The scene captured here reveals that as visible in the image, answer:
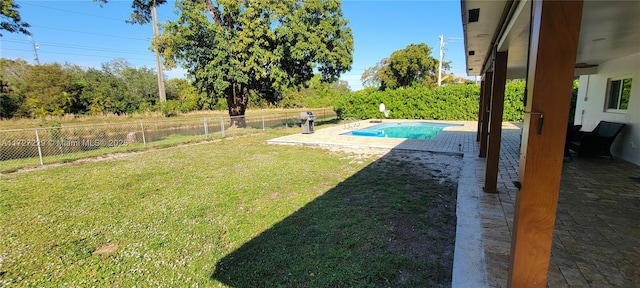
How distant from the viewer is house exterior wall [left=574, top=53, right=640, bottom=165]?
5.23 metres

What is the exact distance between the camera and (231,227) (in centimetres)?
320

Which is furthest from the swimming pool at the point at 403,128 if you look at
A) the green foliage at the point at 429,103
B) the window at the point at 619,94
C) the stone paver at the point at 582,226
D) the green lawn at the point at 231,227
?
the stone paver at the point at 582,226

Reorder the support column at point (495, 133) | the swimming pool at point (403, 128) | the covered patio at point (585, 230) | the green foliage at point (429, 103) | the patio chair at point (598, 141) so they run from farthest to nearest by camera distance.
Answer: the green foliage at point (429, 103) → the swimming pool at point (403, 128) → the patio chair at point (598, 141) → the support column at point (495, 133) → the covered patio at point (585, 230)

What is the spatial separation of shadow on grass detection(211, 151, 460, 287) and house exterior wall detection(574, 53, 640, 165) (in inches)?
171

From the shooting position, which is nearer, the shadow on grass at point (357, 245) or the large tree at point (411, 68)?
the shadow on grass at point (357, 245)

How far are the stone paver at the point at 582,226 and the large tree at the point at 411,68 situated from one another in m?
19.6

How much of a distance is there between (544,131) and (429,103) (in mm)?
16611

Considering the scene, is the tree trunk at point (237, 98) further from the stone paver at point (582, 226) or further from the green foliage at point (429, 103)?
the stone paver at point (582, 226)

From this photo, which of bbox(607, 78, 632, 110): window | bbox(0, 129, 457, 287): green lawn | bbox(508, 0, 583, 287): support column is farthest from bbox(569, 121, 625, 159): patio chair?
bbox(508, 0, 583, 287): support column

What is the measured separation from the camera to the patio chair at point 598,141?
5.55 m

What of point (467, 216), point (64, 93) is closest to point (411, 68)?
point (467, 216)

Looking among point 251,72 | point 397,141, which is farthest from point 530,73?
point 251,72

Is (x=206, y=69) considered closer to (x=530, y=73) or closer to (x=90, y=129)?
(x=90, y=129)

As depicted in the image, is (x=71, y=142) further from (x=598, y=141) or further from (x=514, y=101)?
(x=514, y=101)
